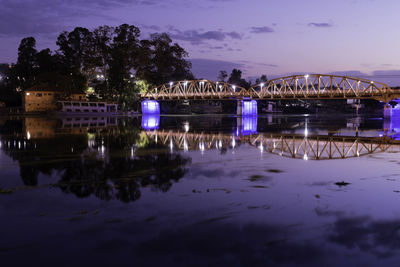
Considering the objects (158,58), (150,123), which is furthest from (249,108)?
(150,123)

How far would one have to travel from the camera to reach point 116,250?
7.43 metres

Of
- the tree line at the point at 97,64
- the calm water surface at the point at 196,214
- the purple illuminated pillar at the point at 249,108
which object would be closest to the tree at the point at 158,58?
the tree line at the point at 97,64

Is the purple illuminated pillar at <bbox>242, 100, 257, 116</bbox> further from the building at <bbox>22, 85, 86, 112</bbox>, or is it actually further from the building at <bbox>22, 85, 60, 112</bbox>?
the building at <bbox>22, 85, 60, 112</bbox>

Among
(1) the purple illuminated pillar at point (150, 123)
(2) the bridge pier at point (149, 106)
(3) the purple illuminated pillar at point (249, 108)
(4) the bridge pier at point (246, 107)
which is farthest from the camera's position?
(2) the bridge pier at point (149, 106)

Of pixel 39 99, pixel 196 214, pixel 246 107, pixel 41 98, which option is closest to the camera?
→ pixel 196 214

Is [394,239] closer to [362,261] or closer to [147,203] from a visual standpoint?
[362,261]

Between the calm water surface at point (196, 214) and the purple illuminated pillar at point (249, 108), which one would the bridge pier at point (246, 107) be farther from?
the calm water surface at point (196, 214)

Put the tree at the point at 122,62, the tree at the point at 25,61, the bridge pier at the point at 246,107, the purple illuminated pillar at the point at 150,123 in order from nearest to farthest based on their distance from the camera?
the purple illuminated pillar at the point at 150,123 → the tree at the point at 122,62 → the tree at the point at 25,61 → the bridge pier at the point at 246,107

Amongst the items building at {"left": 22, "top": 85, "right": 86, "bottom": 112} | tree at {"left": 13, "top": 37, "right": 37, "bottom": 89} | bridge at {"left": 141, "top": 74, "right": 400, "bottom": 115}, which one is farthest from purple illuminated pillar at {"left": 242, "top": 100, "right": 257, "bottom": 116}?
tree at {"left": 13, "top": 37, "right": 37, "bottom": 89}

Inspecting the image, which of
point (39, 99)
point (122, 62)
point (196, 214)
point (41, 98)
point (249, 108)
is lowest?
point (196, 214)

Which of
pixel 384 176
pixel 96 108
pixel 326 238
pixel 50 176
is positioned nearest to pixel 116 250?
pixel 326 238

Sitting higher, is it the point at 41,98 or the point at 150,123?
the point at 41,98

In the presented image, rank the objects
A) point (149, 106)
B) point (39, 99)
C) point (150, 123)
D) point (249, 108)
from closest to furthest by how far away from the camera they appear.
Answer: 1. point (150, 123)
2. point (39, 99)
3. point (249, 108)
4. point (149, 106)

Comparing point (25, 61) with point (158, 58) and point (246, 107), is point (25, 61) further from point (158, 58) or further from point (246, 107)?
point (246, 107)
